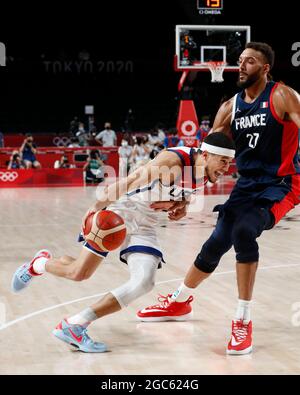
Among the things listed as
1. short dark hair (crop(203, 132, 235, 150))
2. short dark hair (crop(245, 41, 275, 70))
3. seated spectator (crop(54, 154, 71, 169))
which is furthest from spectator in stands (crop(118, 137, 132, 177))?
short dark hair (crop(203, 132, 235, 150))

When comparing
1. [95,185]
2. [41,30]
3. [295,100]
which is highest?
[41,30]

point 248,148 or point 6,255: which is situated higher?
point 248,148

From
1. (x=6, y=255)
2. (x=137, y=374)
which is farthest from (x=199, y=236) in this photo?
(x=137, y=374)

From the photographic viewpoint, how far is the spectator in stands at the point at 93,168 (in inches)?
727

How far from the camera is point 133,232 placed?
4.47 metres

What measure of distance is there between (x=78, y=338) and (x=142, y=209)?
0.95 metres

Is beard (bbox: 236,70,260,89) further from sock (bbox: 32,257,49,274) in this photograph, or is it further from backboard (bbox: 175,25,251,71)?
backboard (bbox: 175,25,251,71)

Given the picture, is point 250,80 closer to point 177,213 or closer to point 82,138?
point 177,213

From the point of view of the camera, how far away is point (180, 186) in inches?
168

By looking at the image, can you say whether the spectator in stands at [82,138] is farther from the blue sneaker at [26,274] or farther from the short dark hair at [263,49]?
the short dark hair at [263,49]

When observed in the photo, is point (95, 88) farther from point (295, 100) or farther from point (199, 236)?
point (295, 100)

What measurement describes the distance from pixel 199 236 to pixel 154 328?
444 centimetres

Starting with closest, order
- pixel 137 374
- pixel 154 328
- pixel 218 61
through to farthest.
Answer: pixel 137 374 → pixel 154 328 → pixel 218 61

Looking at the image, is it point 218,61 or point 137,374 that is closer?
point 137,374
